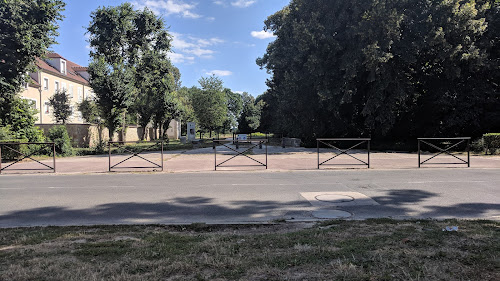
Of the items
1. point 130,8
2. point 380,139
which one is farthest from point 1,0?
point 380,139

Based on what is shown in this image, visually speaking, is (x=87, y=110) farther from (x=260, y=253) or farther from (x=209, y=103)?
(x=260, y=253)

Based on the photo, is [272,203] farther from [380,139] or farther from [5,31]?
[380,139]

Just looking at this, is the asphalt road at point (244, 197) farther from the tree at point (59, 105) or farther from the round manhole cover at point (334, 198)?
the tree at point (59, 105)

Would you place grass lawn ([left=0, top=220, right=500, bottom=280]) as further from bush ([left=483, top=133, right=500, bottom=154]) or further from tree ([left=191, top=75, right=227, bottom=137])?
tree ([left=191, top=75, right=227, bottom=137])

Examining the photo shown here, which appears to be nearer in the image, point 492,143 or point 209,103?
point 492,143

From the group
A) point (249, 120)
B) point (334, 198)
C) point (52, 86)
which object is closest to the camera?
point (334, 198)

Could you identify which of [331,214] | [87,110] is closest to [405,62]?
[331,214]

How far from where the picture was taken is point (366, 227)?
16.8 feet

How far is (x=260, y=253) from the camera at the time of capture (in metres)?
3.84

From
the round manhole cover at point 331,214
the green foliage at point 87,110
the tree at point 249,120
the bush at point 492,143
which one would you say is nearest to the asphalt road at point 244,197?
the round manhole cover at point 331,214

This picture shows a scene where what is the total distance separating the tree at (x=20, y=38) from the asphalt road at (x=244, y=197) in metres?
11.3

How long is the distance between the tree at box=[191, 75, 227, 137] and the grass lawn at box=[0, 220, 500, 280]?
4267cm

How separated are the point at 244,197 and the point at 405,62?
816 inches

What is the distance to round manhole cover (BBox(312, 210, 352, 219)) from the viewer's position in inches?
245
